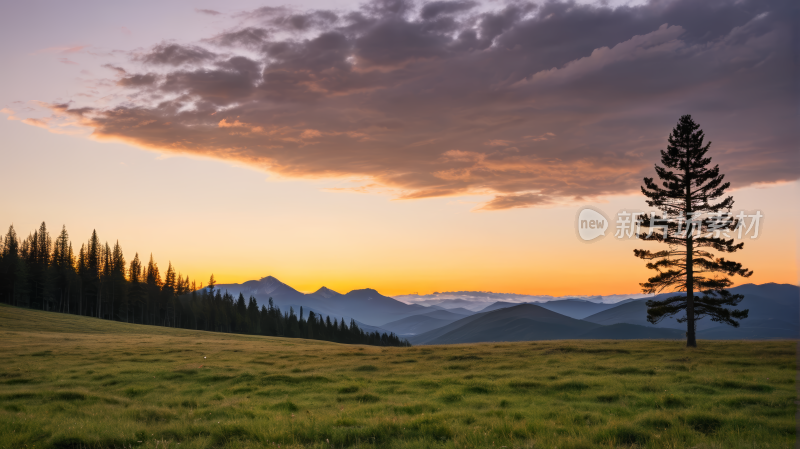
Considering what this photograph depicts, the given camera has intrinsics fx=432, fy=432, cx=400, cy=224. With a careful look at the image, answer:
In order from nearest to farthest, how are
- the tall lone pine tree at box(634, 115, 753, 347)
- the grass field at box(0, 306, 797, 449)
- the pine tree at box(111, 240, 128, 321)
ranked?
the grass field at box(0, 306, 797, 449) → the tall lone pine tree at box(634, 115, 753, 347) → the pine tree at box(111, 240, 128, 321)

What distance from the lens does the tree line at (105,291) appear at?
11919cm

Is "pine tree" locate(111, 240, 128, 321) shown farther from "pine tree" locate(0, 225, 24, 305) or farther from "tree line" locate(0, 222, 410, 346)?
"pine tree" locate(0, 225, 24, 305)

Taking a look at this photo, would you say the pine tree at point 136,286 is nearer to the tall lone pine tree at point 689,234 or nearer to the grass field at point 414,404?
the grass field at point 414,404

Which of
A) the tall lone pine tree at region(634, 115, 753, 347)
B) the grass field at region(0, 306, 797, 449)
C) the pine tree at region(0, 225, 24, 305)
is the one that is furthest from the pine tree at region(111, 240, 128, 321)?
the tall lone pine tree at region(634, 115, 753, 347)

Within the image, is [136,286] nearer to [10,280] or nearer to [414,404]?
[10,280]

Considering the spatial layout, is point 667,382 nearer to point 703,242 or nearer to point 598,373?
point 598,373

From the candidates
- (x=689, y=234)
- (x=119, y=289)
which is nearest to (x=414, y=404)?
(x=689, y=234)

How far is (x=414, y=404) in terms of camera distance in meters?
15.1

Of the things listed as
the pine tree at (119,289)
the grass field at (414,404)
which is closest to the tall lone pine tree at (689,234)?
the grass field at (414,404)

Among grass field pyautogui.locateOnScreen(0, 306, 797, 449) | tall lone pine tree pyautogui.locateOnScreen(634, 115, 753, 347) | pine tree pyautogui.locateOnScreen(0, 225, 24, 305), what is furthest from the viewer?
pine tree pyautogui.locateOnScreen(0, 225, 24, 305)

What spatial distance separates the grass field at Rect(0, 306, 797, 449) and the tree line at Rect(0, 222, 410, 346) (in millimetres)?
112131

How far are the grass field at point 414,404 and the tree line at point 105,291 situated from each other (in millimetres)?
112131

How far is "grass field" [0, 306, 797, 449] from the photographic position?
34.8 ft

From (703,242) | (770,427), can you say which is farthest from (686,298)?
(770,427)
